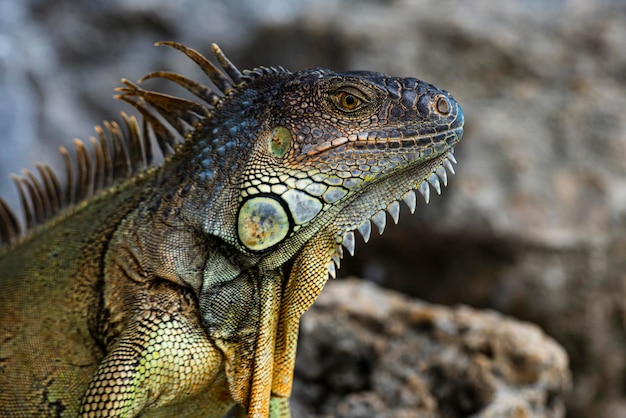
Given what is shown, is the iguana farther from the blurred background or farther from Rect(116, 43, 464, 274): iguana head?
the blurred background

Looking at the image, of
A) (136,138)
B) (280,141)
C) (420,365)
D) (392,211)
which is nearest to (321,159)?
(280,141)

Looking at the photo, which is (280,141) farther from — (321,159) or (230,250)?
(230,250)

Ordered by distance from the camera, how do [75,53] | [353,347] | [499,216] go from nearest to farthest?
[353,347] < [499,216] < [75,53]

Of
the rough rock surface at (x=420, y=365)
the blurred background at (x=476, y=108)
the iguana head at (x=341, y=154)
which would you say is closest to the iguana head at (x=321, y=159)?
the iguana head at (x=341, y=154)

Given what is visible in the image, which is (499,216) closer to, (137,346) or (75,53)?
(137,346)

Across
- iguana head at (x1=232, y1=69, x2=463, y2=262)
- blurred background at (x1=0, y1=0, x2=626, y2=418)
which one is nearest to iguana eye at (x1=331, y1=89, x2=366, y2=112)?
iguana head at (x1=232, y1=69, x2=463, y2=262)

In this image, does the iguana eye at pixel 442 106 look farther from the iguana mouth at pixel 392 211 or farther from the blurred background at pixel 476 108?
the blurred background at pixel 476 108

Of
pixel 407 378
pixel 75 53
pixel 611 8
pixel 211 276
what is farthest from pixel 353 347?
pixel 75 53
